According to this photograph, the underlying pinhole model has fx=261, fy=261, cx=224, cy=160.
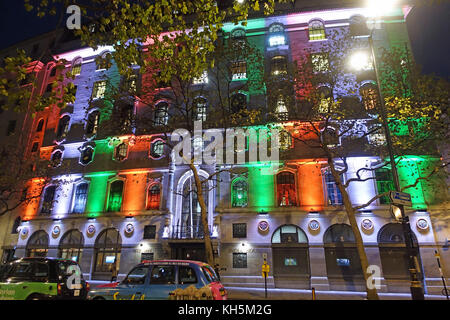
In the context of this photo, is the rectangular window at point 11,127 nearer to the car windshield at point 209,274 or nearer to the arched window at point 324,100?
the car windshield at point 209,274

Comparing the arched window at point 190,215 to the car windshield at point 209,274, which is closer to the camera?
the car windshield at point 209,274

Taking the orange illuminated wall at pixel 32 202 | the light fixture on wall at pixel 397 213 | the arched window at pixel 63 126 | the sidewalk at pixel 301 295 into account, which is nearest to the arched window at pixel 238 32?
the arched window at pixel 63 126

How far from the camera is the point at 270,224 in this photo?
20422 millimetres

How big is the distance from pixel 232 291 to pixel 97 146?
1853 centimetres

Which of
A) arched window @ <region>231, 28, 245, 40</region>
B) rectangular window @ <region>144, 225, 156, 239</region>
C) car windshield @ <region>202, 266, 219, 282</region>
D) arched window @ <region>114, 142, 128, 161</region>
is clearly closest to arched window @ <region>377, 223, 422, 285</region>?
car windshield @ <region>202, 266, 219, 282</region>

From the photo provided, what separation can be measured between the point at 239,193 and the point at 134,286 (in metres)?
14.5

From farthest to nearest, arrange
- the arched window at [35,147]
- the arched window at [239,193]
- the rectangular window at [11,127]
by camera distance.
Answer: the rectangular window at [11,127]
the arched window at [35,147]
the arched window at [239,193]

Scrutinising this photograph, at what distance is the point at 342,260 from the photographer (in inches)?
742

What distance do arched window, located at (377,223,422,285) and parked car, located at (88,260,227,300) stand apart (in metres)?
15.4

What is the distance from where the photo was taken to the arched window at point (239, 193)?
21.8 metres

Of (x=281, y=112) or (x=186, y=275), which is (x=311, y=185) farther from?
(x=186, y=275)

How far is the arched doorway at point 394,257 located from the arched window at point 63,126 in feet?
101

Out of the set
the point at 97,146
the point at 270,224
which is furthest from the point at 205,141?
the point at 97,146
